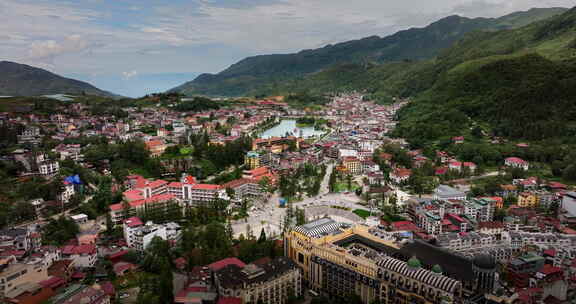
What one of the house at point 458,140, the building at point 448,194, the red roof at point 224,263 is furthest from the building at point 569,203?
the red roof at point 224,263

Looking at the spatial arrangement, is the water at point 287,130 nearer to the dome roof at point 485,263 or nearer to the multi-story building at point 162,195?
the multi-story building at point 162,195

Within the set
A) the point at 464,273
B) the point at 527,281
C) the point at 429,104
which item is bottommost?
the point at 527,281

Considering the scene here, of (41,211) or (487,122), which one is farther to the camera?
(487,122)

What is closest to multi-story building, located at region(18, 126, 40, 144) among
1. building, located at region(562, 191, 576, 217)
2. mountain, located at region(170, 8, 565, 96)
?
building, located at region(562, 191, 576, 217)

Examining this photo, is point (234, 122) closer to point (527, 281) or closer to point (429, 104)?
point (429, 104)

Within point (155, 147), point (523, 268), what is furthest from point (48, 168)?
point (523, 268)

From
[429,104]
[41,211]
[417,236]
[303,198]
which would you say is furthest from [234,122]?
[417,236]

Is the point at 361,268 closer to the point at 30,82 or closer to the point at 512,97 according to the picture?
the point at 512,97
